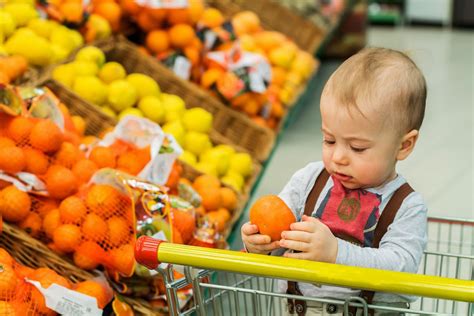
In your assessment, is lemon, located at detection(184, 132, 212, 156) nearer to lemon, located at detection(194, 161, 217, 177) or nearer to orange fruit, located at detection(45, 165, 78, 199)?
lemon, located at detection(194, 161, 217, 177)

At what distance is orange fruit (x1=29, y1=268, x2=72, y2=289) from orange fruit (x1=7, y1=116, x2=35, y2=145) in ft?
1.59

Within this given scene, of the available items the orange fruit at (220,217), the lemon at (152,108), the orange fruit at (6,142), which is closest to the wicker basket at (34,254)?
the orange fruit at (6,142)

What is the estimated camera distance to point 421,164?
4.68 metres

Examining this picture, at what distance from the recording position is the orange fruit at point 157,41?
392 centimetres

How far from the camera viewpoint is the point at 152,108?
3412 millimetres

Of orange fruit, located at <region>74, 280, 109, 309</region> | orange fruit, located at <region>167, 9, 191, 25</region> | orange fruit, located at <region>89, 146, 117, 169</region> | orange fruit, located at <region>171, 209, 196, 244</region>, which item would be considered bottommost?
orange fruit, located at <region>74, 280, 109, 309</region>

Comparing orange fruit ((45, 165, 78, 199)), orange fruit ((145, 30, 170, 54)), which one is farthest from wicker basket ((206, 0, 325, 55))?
orange fruit ((45, 165, 78, 199))

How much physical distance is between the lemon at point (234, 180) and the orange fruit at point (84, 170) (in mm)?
774

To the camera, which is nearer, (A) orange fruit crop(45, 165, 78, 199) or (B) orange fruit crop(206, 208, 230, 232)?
(A) orange fruit crop(45, 165, 78, 199)

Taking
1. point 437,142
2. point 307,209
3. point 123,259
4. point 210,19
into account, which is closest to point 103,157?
point 123,259

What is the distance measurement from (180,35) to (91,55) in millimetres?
669

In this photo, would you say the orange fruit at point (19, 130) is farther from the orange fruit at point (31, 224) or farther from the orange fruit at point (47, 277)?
the orange fruit at point (47, 277)

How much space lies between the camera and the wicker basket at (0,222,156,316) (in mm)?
2396

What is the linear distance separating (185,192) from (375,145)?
51.8 inches
